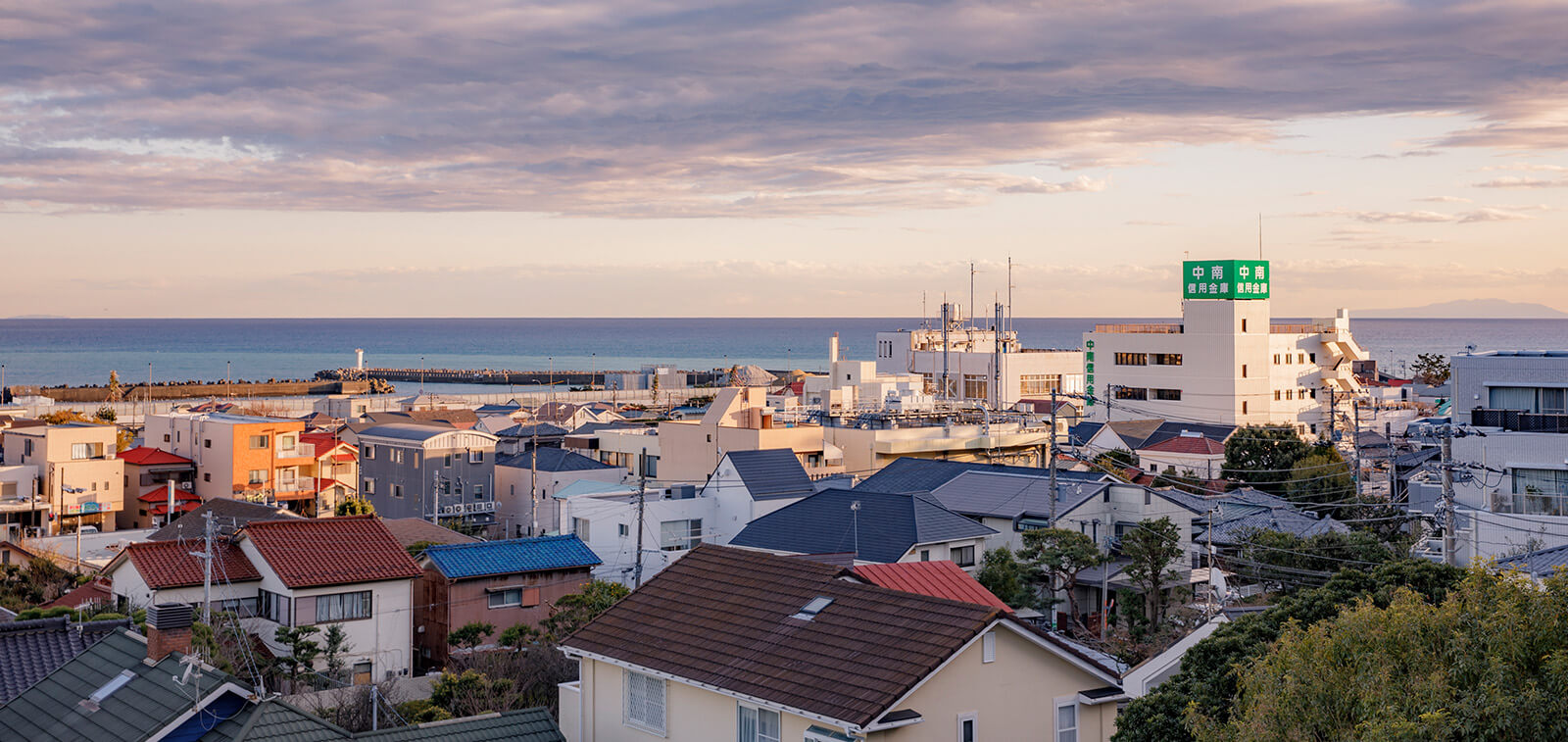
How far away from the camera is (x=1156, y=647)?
76.9ft

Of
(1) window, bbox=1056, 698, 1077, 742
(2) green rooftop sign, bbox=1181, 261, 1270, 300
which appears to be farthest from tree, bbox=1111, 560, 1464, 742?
(2) green rooftop sign, bbox=1181, 261, 1270, 300

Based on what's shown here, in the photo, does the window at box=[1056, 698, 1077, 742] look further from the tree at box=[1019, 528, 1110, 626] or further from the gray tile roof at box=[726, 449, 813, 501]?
the gray tile roof at box=[726, 449, 813, 501]

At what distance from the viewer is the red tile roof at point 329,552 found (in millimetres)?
23672

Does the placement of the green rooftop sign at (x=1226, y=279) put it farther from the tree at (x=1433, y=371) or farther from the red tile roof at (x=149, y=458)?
the red tile roof at (x=149, y=458)

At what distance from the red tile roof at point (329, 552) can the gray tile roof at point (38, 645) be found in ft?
20.9

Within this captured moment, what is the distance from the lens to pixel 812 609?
1448cm

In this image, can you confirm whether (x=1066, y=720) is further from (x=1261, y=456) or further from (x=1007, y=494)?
(x=1261, y=456)

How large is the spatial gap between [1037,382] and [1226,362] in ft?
74.7

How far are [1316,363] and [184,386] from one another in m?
96.6

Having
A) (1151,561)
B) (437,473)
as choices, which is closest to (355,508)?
(437,473)

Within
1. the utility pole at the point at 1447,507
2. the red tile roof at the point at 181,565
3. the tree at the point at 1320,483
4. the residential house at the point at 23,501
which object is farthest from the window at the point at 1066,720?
the residential house at the point at 23,501

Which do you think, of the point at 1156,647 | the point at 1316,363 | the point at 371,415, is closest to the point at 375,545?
the point at 1156,647

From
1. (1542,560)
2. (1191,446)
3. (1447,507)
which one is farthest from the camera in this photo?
(1191,446)

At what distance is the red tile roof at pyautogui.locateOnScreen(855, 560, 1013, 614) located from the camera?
728 inches
